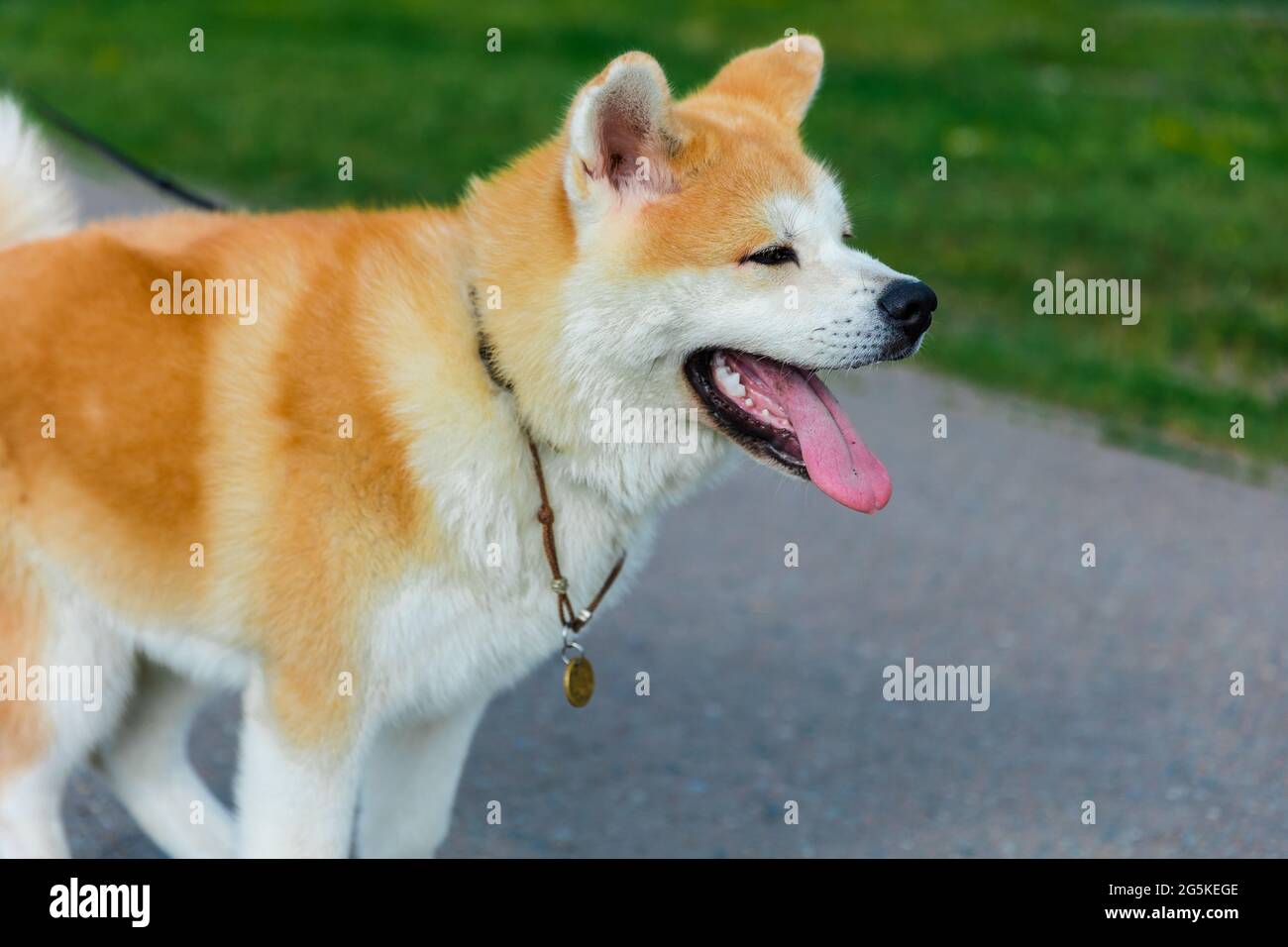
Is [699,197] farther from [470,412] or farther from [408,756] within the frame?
[408,756]

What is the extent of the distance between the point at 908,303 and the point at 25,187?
202cm

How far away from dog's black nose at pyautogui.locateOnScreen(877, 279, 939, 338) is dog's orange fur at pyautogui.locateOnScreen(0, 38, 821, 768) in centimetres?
27

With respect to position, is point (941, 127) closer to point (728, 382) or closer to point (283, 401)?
point (728, 382)

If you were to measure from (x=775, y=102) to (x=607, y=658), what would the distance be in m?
1.92

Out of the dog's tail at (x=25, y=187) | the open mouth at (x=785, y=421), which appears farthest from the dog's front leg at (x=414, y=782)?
the dog's tail at (x=25, y=187)

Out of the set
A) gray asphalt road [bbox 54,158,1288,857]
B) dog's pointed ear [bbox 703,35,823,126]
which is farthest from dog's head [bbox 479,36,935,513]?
gray asphalt road [bbox 54,158,1288,857]

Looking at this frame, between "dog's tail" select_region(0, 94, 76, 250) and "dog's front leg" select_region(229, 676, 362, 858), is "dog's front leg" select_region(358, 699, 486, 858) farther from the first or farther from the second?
"dog's tail" select_region(0, 94, 76, 250)

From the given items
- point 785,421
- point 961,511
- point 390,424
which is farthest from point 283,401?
point 961,511

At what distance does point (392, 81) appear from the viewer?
1343 cm

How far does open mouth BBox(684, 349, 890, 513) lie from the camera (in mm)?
3088

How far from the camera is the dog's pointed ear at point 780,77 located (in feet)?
11.8

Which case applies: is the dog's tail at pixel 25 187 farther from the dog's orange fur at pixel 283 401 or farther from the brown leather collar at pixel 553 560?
the brown leather collar at pixel 553 560

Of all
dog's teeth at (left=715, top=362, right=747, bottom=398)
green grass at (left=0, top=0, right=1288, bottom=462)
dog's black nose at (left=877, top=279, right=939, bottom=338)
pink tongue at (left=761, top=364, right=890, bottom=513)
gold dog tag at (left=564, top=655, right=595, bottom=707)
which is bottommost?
gold dog tag at (left=564, top=655, right=595, bottom=707)
